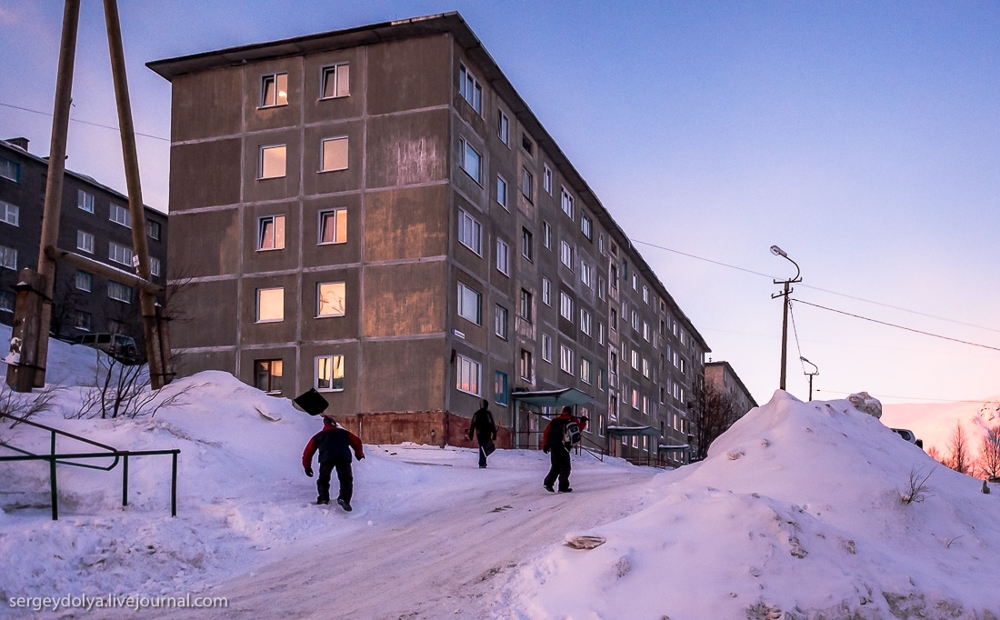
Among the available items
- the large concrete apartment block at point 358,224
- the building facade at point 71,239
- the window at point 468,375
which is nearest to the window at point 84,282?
the building facade at point 71,239

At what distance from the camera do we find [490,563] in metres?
11.2

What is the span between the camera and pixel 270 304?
3472 cm

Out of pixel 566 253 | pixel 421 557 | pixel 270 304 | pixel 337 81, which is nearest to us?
pixel 421 557

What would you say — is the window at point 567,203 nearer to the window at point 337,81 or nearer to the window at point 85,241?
the window at point 337,81

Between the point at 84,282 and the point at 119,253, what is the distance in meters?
5.03

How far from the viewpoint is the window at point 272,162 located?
35594 mm

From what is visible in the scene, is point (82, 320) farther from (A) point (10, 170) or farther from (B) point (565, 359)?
(B) point (565, 359)

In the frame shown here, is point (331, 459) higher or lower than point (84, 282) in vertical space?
lower

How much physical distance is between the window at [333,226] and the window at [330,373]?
4.21 meters

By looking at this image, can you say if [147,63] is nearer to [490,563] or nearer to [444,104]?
[444,104]

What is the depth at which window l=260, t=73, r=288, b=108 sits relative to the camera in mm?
36094

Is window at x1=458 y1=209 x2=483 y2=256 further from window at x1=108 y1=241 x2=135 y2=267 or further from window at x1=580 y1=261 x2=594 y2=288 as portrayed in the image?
window at x1=108 y1=241 x2=135 y2=267

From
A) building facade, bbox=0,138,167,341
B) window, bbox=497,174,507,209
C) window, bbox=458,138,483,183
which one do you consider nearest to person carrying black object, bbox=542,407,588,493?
window, bbox=458,138,483,183

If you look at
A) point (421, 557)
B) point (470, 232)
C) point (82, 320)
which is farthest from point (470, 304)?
point (82, 320)
